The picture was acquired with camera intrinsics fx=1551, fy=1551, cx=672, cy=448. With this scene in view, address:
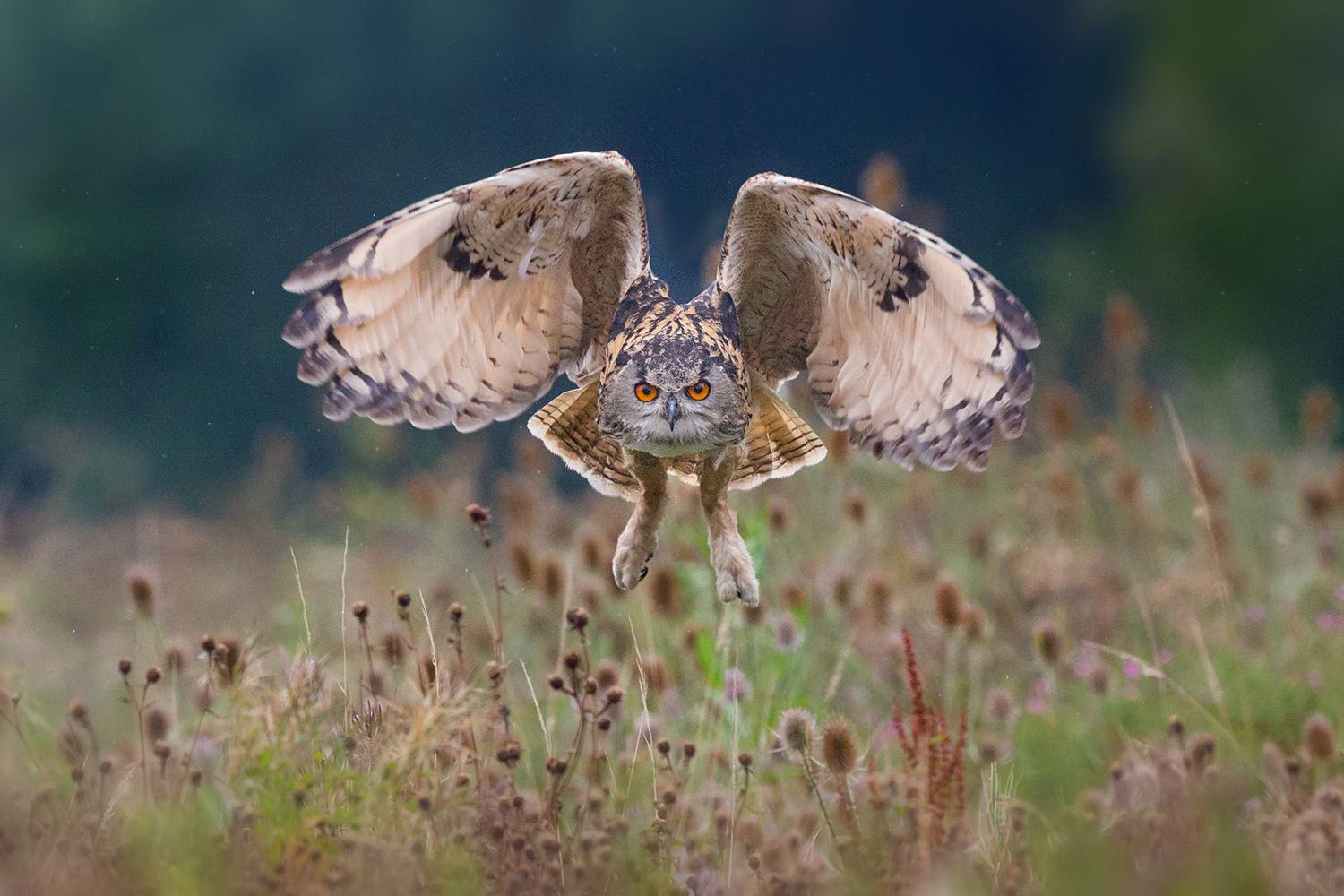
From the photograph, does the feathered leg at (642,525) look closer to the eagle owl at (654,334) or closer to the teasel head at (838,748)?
the eagle owl at (654,334)

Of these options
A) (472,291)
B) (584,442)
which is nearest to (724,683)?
(584,442)

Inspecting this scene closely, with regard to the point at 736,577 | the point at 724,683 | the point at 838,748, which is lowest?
the point at 724,683

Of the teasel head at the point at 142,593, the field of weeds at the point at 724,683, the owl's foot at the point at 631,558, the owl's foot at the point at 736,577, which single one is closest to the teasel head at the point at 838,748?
the field of weeds at the point at 724,683

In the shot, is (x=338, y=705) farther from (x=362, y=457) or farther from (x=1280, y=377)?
(x=1280, y=377)

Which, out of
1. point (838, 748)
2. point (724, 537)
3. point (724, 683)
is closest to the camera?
point (838, 748)

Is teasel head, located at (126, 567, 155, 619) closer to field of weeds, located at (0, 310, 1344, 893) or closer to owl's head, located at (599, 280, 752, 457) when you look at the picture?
field of weeds, located at (0, 310, 1344, 893)

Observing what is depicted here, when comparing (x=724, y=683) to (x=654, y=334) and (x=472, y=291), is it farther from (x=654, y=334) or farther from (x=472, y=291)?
(x=472, y=291)
